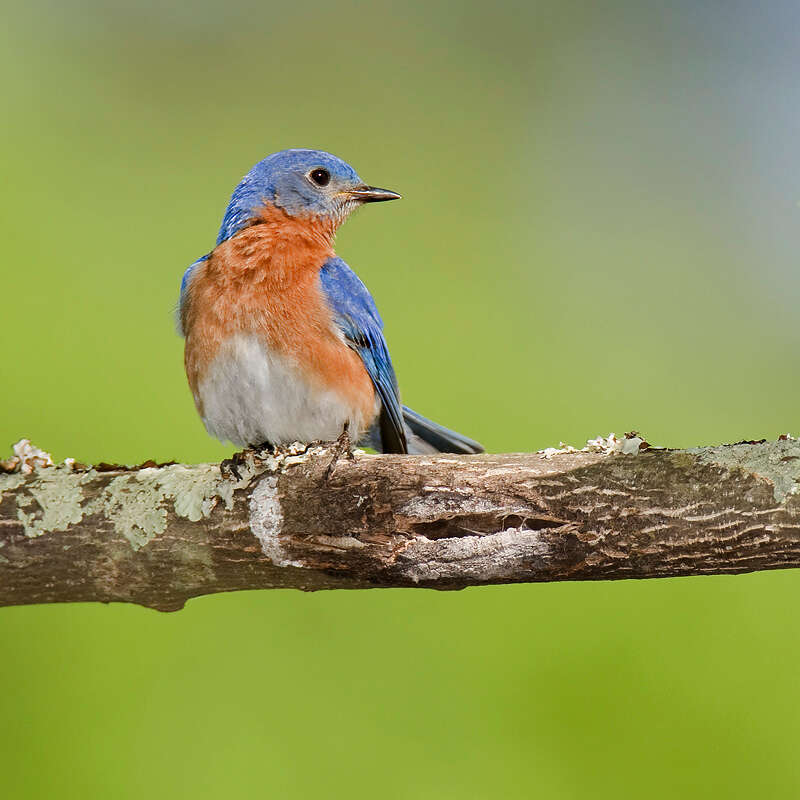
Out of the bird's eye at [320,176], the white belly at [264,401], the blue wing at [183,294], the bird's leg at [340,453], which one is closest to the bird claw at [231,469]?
the bird's leg at [340,453]

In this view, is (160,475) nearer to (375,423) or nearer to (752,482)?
(375,423)

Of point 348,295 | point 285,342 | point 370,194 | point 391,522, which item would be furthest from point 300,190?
point 391,522

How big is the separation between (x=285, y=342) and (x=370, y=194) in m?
0.97

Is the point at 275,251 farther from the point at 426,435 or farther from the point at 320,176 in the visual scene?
the point at 426,435

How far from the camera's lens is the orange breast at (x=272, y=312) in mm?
3482

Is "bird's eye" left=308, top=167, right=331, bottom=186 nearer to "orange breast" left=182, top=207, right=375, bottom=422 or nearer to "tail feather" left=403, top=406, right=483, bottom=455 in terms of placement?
"orange breast" left=182, top=207, right=375, bottom=422

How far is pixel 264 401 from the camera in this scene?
348 centimetres

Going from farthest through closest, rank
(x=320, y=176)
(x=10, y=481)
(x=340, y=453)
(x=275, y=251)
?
(x=320, y=176), (x=275, y=251), (x=10, y=481), (x=340, y=453)

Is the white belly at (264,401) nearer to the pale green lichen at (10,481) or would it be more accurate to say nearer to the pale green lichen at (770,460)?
the pale green lichen at (10,481)

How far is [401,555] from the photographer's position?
2443mm

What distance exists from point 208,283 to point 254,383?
1.46ft

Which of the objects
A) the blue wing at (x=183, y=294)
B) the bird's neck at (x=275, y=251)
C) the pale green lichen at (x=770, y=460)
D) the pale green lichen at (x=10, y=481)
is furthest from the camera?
the blue wing at (x=183, y=294)

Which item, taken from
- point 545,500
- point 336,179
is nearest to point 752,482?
point 545,500

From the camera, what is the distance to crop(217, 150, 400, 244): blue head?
3.92m
